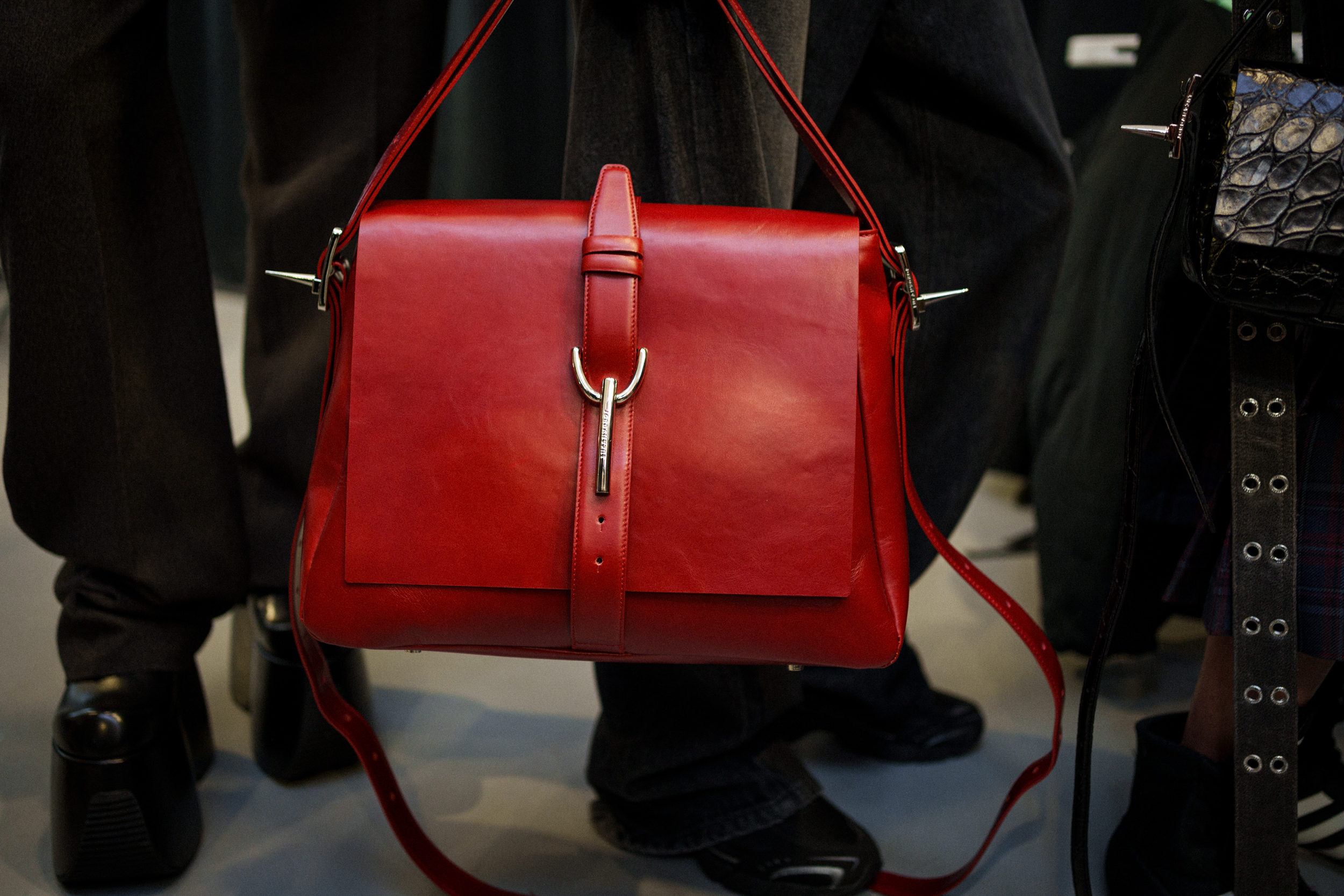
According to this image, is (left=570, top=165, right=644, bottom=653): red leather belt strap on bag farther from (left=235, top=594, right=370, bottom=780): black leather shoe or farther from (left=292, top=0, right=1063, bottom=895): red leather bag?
(left=235, top=594, right=370, bottom=780): black leather shoe

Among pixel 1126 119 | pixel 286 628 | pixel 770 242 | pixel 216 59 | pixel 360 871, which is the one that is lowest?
pixel 360 871

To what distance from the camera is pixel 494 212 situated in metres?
0.56

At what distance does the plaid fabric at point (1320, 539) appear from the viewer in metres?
0.62

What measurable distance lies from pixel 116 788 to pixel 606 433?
51 cm

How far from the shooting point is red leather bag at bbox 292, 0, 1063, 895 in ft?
1.76

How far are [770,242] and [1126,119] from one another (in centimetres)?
85

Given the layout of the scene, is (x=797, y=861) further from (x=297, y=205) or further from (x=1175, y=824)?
(x=297, y=205)

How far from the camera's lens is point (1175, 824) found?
0.69 metres

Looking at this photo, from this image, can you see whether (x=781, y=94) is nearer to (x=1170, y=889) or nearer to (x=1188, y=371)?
(x=1188, y=371)

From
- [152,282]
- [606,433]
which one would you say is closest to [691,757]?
[606,433]

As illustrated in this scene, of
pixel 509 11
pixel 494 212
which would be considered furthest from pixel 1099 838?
pixel 509 11

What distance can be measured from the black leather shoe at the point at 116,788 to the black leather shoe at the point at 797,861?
0.42m

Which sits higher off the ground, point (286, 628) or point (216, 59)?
point (216, 59)

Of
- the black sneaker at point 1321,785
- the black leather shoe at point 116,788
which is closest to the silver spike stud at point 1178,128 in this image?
the black sneaker at point 1321,785
